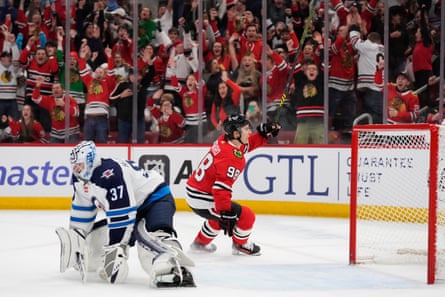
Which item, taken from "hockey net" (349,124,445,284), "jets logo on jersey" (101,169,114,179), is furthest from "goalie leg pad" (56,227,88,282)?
"hockey net" (349,124,445,284)

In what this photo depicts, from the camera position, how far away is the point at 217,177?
538cm

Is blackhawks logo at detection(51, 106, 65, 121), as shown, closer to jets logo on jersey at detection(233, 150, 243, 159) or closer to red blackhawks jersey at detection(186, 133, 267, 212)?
red blackhawks jersey at detection(186, 133, 267, 212)

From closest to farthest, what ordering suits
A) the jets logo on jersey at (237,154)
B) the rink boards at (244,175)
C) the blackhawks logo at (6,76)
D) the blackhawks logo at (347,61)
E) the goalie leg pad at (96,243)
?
the goalie leg pad at (96,243) → the jets logo on jersey at (237,154) → the rink boards at (244,175) → the blackhawks logo at (347,61) → the blackhawks logo at (6,76)

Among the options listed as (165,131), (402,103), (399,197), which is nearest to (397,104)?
(402,103)

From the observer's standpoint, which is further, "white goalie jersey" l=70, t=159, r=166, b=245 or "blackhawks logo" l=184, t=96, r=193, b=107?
"blackhawks logo" l=184, t=96, r=193, b=107

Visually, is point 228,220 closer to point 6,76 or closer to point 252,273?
point 252,273

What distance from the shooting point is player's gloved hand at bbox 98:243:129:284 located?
4246 millimetres

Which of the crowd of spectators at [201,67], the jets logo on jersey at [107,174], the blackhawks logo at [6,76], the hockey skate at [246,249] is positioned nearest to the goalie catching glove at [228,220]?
the hockey skate at [246,249]

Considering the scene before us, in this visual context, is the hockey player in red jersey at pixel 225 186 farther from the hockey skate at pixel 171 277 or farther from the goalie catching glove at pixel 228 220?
the hockey skate at pixel 171 277

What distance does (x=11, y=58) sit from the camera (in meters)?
9.91

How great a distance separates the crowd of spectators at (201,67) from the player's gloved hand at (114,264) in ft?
15.7

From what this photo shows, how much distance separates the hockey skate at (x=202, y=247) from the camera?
575 cm

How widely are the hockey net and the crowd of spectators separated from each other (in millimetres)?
1553

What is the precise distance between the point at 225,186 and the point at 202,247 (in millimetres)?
631
